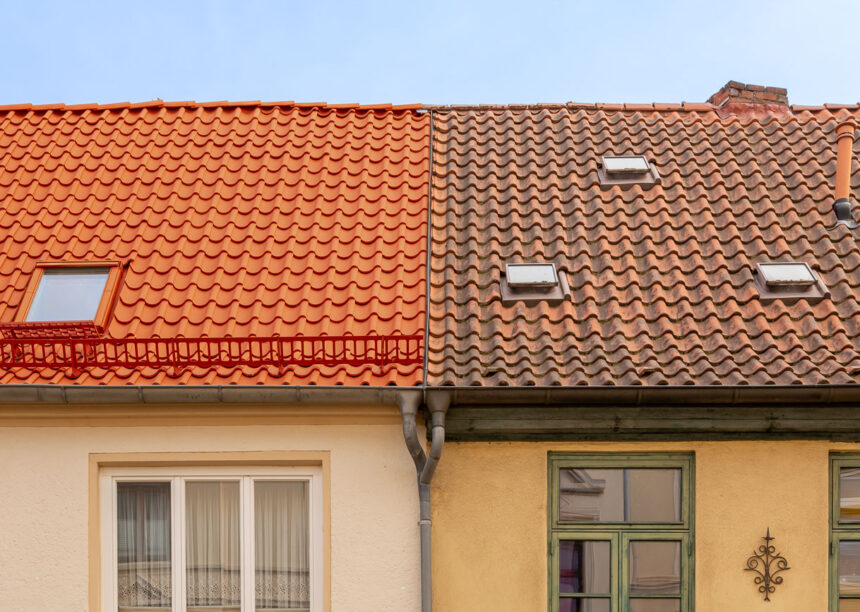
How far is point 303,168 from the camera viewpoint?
844cm

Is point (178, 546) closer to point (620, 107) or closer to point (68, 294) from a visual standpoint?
point (68, 294)

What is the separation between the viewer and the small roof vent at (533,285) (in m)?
6.80

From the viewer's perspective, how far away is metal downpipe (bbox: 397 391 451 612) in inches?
229

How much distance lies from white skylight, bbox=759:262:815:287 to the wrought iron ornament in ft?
6.01

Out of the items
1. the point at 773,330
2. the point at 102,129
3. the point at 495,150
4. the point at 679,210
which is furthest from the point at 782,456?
the point at 102,129

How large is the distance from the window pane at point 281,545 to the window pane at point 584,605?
5.52 ft

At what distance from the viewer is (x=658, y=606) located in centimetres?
611

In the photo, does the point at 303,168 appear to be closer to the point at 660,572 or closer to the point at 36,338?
the point at 36,338

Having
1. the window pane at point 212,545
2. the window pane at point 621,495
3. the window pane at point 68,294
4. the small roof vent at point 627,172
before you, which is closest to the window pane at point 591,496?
the window pane at point 621,495

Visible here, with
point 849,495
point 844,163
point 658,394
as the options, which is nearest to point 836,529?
point 849,495

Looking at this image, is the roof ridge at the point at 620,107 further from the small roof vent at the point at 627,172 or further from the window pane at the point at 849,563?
the window pane at the point at 849,563

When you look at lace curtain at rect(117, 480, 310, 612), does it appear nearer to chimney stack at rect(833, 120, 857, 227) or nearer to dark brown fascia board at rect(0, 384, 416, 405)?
dark brown fascia board at rect(0, 384, 416, 405)

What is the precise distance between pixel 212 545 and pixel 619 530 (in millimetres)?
2693

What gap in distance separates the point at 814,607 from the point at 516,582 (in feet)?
6.22
